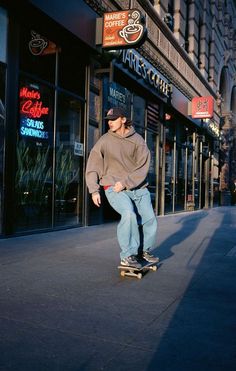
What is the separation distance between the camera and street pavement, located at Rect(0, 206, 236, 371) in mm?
2387

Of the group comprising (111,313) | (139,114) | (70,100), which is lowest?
(111,313)

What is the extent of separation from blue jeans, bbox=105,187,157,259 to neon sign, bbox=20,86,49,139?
11.7 ft

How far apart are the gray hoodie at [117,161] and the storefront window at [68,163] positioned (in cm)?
409

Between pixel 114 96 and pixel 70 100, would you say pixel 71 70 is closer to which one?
Result: pixel 70 100

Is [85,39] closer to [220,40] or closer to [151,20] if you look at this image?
[151,20]


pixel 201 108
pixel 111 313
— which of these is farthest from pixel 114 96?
pixel 111 313

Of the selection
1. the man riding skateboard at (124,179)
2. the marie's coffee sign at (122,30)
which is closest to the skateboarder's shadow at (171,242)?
the man riding skateboard at (124,179)

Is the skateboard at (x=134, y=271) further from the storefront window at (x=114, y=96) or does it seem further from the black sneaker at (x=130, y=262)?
the storefront window at (x=114, y=96)

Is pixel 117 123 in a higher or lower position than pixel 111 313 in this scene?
higher

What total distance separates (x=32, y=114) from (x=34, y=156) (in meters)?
0.79

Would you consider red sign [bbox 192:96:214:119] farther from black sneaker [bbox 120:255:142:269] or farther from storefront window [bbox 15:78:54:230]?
black sneaker [bbox 120:255:142:269]

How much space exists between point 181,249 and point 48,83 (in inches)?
165

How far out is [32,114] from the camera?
7.86m

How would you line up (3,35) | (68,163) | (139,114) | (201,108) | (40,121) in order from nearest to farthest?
(3,35)
(40,121)
(68,163)
(139,114)
(201,108)
